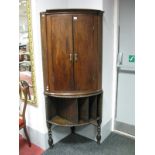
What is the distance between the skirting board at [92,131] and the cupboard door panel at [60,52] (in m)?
0.85

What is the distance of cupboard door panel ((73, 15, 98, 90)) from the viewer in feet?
7.28

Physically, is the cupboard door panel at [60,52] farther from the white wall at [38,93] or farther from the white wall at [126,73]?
the white wall at [126,73]

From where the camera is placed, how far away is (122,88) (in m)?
2.87

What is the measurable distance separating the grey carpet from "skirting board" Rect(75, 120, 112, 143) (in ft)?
0.18

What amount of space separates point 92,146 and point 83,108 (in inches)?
24.0

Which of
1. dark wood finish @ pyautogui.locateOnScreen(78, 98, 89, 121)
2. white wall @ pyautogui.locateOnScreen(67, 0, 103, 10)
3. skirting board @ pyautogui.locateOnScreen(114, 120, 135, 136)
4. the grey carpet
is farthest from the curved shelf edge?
white wall @ pyautogui.locateOnScreen(67, 0, 103, 10)

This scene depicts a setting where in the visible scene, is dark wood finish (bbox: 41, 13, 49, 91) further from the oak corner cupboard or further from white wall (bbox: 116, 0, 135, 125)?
white wall (bbox: 116, 0, 135, 125)

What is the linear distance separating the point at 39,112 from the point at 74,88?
2.06 ft

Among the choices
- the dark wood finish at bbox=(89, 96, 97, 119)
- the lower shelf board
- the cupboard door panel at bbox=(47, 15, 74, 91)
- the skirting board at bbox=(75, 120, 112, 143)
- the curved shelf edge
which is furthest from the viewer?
the skirting board at bbox=(75, 120, 112, 143)

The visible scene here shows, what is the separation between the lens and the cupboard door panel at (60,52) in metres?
2.21

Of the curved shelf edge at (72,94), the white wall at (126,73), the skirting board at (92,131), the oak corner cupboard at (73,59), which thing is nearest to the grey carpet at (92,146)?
the skirting board at (92,131)

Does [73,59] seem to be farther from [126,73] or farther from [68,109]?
[126,73]
